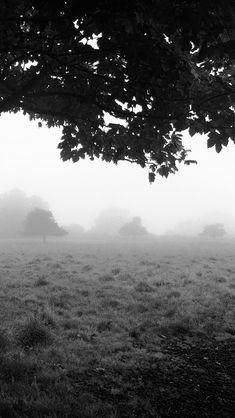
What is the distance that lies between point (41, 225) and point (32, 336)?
8519 cm

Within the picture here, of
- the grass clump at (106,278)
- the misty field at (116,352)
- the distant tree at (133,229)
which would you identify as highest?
the distant tree at (133,229)

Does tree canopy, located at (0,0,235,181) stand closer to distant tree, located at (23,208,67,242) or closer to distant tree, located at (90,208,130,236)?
distant tree, located at (23,208,67,242)

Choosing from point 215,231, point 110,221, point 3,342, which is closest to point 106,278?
point 3,342

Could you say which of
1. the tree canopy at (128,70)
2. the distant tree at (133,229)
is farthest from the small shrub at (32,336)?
the distant tree at (133,229)

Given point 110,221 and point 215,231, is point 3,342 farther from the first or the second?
point 110,221

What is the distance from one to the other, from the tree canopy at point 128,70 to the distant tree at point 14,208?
91.2 meters

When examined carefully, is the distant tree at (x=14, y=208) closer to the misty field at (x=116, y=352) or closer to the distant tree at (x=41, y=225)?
the distant tree at (x=41, y=225)

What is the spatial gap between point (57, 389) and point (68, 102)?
6440 mm

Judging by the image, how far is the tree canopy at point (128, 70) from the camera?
5.06 metres

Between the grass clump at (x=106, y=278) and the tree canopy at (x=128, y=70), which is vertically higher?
the tree canopy at (x=128, y=70)

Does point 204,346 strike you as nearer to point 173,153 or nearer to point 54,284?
point 173,153

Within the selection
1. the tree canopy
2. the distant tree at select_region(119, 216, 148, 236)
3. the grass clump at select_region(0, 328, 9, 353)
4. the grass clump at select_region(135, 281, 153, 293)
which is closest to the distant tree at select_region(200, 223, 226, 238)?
the distant tree at select_region(119, 216, 148, 236)

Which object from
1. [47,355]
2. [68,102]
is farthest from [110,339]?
[68,102]

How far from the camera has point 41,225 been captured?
9400cm
